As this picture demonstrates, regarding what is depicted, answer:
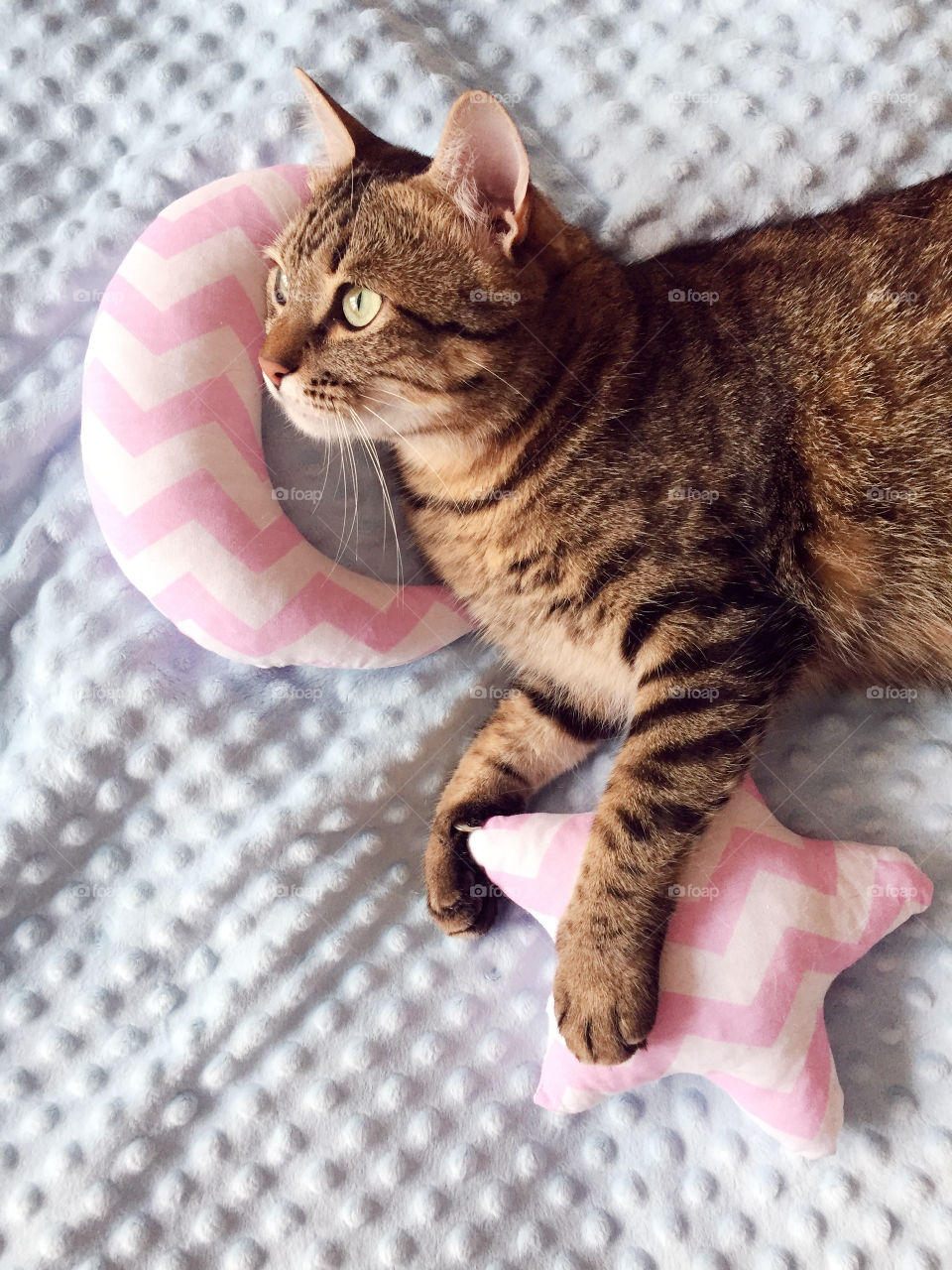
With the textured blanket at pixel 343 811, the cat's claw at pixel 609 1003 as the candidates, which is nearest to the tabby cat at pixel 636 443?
the cat's claw at pixel 609 1003

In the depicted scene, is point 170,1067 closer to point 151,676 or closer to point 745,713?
point 151,676

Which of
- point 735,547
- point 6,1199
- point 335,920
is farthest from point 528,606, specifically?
point 6,1199

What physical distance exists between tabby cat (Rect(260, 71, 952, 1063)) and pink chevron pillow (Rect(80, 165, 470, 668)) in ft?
0.21

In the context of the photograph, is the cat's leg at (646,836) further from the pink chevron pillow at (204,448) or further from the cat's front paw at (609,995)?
the pink chevron pillow at (204,448)

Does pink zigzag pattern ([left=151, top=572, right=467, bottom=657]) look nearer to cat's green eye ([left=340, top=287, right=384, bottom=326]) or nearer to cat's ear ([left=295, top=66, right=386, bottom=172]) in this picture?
cat's green eye ([left=340, top=287, right=384, bottom=326])

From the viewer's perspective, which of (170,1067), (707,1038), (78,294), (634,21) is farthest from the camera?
(634,21)

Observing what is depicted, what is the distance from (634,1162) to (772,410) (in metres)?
0.78

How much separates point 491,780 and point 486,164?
64 cm

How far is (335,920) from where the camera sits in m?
1.05

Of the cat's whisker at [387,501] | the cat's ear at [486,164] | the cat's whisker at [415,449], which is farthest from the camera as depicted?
the cat's whisker at [387,501]

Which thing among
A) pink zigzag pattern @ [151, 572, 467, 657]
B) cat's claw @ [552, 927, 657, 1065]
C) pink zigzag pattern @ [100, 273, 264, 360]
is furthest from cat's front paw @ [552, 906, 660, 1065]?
pink zigzag pattern @ [100, 273, 264, 360]

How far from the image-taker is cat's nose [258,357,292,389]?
93 centimetres

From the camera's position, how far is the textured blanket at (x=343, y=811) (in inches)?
36.9

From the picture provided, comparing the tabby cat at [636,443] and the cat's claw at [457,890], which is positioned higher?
the tabby cat at [636,443]
